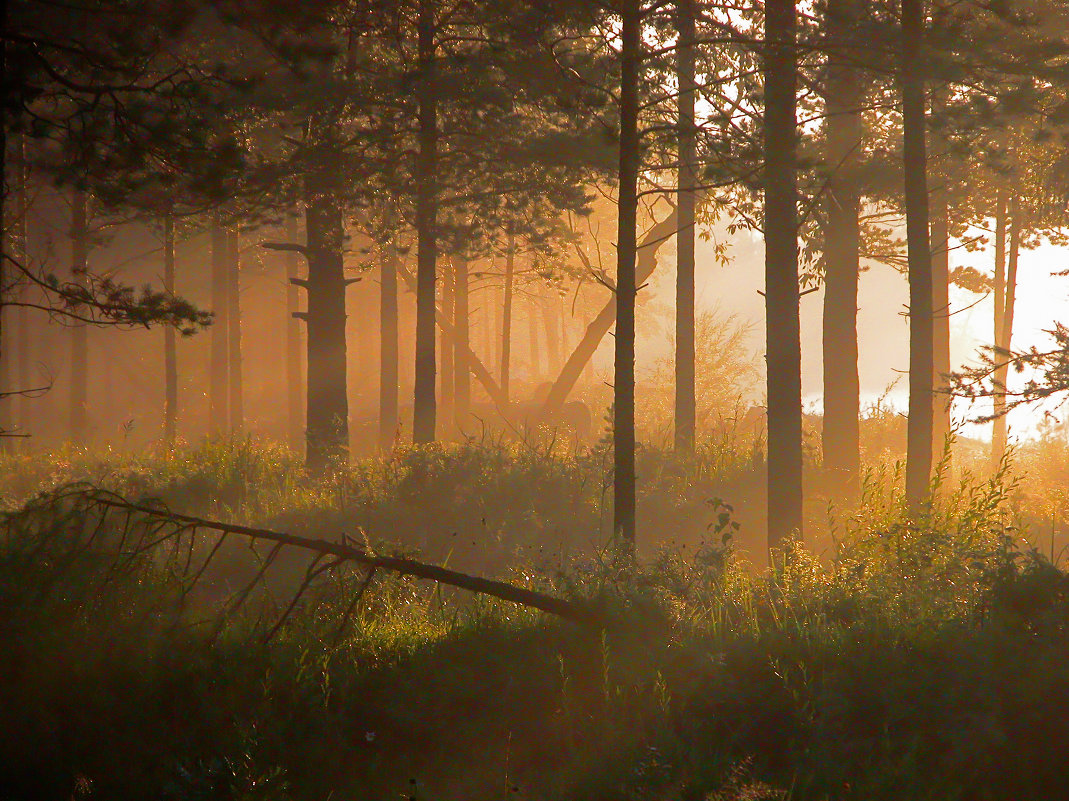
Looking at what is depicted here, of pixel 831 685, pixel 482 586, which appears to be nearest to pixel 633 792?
pixel 831 685

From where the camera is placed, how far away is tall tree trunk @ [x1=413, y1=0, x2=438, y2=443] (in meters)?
13.1

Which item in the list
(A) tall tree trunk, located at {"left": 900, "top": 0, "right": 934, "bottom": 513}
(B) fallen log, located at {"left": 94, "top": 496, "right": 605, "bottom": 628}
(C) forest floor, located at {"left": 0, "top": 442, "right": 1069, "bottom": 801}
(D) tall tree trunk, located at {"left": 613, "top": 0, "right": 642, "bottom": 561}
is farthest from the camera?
(A) tall tree trunk, located at {"left": 900, "top": 0, "right": 934, "bottom": 513}

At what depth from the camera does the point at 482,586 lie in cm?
567

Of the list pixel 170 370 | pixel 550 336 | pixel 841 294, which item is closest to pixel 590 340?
pixel 841 294

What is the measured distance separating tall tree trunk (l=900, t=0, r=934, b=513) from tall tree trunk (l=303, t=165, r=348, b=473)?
926 centimetres

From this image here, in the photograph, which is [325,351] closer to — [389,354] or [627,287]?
[627,287]

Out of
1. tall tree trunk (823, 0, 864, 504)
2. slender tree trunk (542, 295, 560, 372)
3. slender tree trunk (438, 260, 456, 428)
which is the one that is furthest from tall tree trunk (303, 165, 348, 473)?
slender tree trunk (542, 295, 560, 372)

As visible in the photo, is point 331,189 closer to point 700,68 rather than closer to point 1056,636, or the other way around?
point 700,68

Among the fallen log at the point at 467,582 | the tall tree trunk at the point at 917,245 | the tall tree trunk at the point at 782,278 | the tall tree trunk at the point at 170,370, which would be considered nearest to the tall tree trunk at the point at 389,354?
the tall tree trunk at the point at 170,370

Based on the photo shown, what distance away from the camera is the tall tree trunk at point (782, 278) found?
29.5 feet

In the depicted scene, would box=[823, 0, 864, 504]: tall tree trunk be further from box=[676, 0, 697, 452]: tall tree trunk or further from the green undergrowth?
box=[676, 0, 697, 452]: tall tree trunk

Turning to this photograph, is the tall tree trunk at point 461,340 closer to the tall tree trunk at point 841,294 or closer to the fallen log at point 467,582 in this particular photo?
the tall tree trunk at point 841,294

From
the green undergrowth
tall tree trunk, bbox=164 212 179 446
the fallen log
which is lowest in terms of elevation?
the green undergrowth

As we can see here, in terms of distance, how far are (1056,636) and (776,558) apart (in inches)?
132
